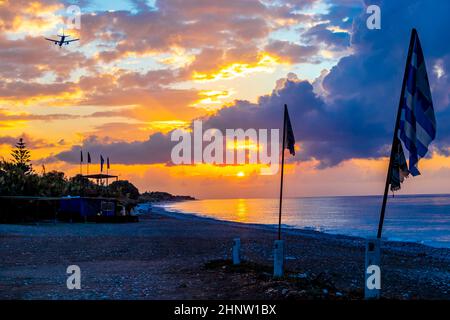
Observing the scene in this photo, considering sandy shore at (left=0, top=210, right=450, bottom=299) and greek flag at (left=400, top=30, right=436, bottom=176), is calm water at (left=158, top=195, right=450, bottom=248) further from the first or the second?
greek flag at (left=400, top=30, right=436, bottom=176)

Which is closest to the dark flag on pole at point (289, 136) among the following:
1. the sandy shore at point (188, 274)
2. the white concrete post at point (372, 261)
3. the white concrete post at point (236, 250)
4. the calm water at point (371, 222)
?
the white concrete post at point (236, 250)

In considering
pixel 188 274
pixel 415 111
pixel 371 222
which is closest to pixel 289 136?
pixel 188 274

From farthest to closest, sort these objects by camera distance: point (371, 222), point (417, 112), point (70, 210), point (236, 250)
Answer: point (371, 222), point (70, 210), point (236, 250), point (417, 112)

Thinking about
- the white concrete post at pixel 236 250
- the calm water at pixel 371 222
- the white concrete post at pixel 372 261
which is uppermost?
the white concrete post at pixel 372 261

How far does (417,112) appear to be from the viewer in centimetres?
914

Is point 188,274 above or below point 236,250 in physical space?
below

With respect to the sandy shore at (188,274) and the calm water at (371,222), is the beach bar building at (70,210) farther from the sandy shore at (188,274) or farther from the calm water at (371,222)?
the sandy shore at (188,274)

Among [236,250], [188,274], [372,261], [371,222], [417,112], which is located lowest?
[371,222]

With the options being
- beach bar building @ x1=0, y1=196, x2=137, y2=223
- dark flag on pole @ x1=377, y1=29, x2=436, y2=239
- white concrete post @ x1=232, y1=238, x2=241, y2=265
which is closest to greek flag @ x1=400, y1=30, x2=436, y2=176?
dark flag on pole @ x1=377, y1=29, x2=436, y2=239

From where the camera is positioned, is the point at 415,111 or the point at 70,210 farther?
the point at 70,210

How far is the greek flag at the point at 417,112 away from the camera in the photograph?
9047mm

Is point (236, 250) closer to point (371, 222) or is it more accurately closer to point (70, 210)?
point (70, 210)
